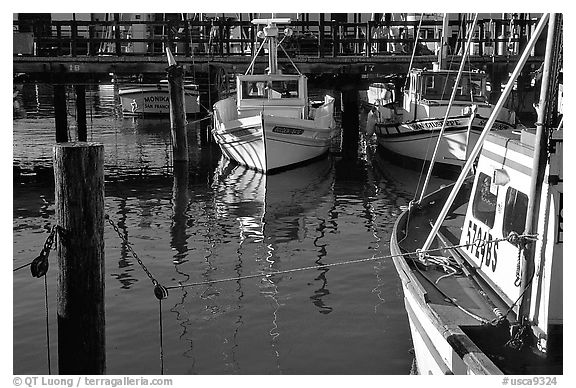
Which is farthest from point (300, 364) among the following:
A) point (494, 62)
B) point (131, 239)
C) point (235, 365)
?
point (494, 62)

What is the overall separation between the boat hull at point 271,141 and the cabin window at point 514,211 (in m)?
13.8

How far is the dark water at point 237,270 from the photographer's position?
9.01 meters

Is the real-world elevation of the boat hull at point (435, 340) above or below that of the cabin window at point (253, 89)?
below

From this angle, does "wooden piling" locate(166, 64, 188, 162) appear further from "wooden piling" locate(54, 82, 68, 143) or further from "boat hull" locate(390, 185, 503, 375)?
"boat hull" locate(390, 185, 503, 375)

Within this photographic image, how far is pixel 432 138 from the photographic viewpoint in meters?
21.9

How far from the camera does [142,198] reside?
728 inches

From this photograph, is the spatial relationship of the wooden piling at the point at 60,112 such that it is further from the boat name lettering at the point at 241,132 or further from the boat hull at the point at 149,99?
the boat hull at the point at 149,99

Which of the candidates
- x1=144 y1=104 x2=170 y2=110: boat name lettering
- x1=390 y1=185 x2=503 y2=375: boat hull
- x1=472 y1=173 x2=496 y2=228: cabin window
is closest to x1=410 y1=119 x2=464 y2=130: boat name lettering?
x1=390 y1=185 x2=503 y2=375: boat hull

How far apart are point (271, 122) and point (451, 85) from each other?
588cm

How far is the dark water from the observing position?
355 inches

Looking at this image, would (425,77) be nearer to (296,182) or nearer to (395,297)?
(296,182)

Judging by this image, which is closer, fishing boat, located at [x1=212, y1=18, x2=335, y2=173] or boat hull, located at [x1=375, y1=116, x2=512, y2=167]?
boat hull, located at [x1=375, y1=116, x2=512, y2=167]

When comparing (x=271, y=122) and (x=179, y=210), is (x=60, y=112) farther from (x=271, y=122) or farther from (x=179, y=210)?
(x=179, y=210)

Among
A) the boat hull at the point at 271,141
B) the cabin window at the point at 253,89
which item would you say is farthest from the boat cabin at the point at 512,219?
the cabin window at the point at 253,89
